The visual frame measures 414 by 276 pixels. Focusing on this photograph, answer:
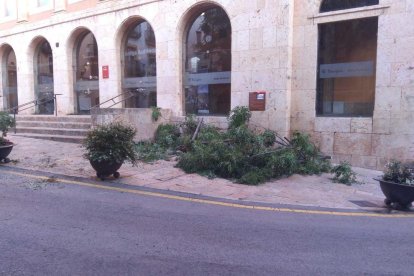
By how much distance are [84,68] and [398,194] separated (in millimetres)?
14720

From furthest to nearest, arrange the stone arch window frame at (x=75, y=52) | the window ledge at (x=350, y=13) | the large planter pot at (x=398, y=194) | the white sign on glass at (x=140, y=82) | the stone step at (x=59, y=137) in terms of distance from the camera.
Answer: the stone arch window frame at (x=75, y=52) → the white sign on glass at (x=140, y=82) → the stone step at (x=59, y=137) → the window ledge at (x=350, y=13) → the large planter pot at (x=398, y=194)

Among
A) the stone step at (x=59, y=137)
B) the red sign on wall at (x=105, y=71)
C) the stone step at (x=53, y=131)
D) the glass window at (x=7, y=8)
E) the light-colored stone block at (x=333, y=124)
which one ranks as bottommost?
the stone step at (x=59, y=137)

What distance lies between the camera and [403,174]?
20.4 ft

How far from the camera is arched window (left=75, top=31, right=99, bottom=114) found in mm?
16109

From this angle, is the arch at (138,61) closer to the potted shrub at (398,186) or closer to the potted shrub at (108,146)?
the potted shrub at (108,146)

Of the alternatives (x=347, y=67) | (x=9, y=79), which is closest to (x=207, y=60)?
(x=347, y=67)

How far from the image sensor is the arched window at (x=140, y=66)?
555 inches

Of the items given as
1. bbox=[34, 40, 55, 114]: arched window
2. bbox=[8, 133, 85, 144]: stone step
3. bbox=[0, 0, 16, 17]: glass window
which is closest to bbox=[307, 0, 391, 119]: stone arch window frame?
bbox=[8, 133, 85, 144]: stone step

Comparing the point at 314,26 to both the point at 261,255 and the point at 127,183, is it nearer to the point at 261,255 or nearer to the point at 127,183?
the point at 127,183

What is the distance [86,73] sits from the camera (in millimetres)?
16578

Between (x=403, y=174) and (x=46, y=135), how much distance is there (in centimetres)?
1239

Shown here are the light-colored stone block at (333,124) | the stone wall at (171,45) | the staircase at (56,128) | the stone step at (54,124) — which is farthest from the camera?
the stone step at (54,124)

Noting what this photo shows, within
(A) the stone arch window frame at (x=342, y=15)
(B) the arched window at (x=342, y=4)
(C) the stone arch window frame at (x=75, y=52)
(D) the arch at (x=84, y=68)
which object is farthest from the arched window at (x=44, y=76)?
(B) the arched window at (x=342, y=4)

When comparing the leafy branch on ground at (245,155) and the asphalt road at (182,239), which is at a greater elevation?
the leafy branch on ground at (245,155)
